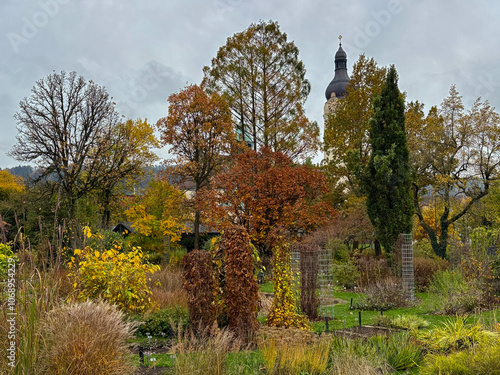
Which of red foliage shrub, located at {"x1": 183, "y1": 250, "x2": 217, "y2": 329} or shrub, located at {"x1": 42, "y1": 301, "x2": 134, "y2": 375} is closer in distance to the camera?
shrub, located at {"x1": 42, "y1": 301, "x2": 134, "y2": 375}

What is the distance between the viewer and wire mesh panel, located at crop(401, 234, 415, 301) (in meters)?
→ 10.5

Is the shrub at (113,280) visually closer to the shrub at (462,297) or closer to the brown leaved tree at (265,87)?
the shrub at (462,297)

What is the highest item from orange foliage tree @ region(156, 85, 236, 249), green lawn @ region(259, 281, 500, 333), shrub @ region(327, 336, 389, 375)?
orange foliage tree @ region(156, 85, 236, 249)

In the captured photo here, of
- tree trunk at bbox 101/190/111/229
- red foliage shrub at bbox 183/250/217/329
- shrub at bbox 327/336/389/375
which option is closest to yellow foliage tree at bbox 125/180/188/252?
tree trunk at bbox 101/190/111/229

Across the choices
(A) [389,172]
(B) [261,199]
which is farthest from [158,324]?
(A) [389,172]

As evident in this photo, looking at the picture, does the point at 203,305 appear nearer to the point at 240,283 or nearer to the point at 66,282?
the point at 240,283

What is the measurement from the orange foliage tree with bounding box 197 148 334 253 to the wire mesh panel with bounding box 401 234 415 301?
14.8 ft

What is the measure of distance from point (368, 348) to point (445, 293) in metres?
4.53

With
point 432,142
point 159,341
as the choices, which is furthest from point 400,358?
point 432,142

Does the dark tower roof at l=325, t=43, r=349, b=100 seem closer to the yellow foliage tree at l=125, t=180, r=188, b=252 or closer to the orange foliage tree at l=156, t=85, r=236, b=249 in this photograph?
the orange foliage tree at l=156, t=85, r=236, b=249

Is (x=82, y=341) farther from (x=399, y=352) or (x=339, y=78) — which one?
(x=339, y=78)

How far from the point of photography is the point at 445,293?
8.32 meters

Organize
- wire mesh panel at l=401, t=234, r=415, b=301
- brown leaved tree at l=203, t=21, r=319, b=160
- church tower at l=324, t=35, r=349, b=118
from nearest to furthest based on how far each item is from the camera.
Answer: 1. wire mesh panel at l=401, t=234, r=415, b=301
2. brown leaved tree at l=203, t=21, r=319, b=160
3. church tower at l=324, t=35, r=349, b=118

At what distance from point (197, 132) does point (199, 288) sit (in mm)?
13277
